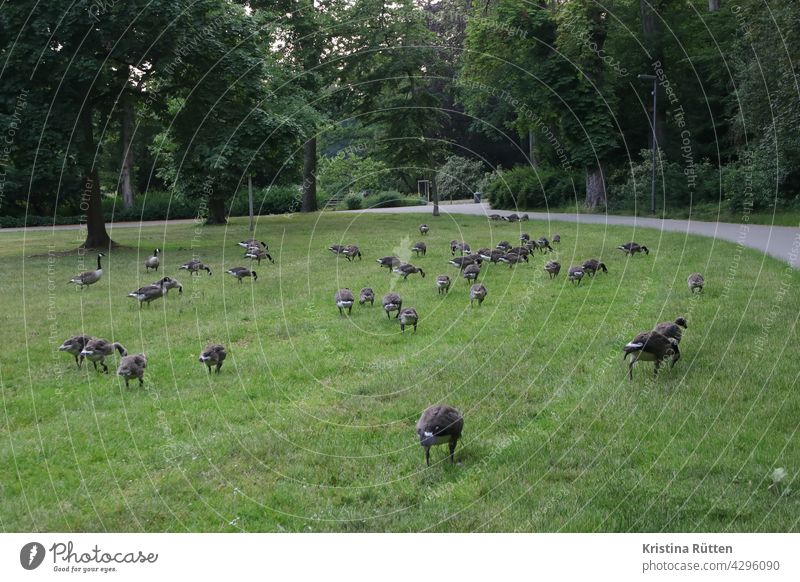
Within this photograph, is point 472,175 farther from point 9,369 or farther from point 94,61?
point 9,369

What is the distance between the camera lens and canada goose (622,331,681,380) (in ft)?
37.3

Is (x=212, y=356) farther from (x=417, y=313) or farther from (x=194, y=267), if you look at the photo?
(x=194, y=267)

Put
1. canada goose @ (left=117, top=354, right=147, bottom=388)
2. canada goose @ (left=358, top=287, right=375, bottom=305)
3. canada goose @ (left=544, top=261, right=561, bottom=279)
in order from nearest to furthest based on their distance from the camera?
canada goose @ (left=117, top=354, right=147, bottom=388) → canada goose @ (left=358, top=287, right=375, bottom=305) → canada goose @ (left=544, top=261, right=561, bottom=279)

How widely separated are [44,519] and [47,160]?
24340 mm

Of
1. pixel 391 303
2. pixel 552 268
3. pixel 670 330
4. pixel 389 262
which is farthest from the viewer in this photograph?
pixel 389 262

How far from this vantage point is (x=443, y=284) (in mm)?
20062

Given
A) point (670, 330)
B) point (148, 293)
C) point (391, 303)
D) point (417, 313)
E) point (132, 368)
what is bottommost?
point (132, 368)

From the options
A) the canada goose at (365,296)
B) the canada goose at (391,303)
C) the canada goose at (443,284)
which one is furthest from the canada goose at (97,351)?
the canada goose at (443,284)

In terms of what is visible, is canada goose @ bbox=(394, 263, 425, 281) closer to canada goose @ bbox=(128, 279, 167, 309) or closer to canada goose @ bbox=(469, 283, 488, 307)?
canada goose @ bbox=(469, 283, 488, 307)

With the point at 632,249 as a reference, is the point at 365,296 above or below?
below

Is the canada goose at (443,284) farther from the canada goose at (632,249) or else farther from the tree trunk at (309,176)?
the tree trunk at (309,176)

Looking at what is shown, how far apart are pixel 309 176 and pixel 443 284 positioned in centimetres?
4078

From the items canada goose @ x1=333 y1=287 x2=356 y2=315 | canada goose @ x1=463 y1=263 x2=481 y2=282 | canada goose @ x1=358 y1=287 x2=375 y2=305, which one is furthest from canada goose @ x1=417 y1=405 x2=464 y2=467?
canada goose @ x1=463 y1=263 x2=481 y2=282

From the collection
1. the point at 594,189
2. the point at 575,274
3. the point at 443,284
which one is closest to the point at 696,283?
the point at 575,274
